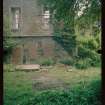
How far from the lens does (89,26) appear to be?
178 cm

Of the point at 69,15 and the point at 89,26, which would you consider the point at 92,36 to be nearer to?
the point at 89,26

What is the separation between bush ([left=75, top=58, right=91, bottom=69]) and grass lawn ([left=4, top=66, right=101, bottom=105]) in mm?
27

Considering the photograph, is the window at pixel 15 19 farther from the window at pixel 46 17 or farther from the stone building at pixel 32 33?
the window at pixel 46 17

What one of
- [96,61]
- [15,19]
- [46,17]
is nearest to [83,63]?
[96,61]

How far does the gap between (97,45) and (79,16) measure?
0.74ft

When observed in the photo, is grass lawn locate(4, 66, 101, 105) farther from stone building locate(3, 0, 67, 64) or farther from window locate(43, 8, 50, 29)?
window locate(43, 8, 50, 29)

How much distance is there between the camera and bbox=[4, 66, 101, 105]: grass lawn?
174cm

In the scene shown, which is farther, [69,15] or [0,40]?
[69,15]

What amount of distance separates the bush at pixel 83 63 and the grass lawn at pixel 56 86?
3 cm

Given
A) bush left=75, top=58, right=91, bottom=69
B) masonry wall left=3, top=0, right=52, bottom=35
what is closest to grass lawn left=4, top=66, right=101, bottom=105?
bush left=75, top=58, right=91, bottom=69

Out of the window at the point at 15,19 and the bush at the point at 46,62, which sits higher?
the window at the point at 15,19

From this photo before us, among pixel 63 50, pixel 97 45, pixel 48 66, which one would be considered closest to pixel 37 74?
pixel 48 66

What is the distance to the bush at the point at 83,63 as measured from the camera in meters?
1.76

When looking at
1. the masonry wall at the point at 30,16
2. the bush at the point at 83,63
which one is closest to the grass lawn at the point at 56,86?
the bush at the point at 83,63
